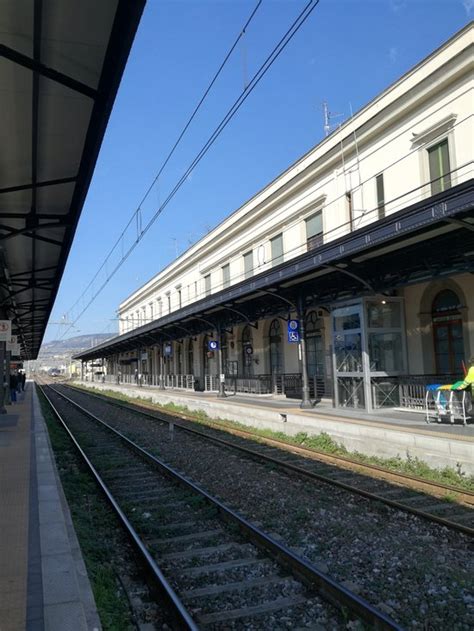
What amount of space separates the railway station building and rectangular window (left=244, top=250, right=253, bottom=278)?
8.29 feet

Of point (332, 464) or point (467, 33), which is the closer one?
point (332, 464)

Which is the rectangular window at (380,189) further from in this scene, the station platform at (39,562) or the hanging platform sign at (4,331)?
the station platform at (39,562)

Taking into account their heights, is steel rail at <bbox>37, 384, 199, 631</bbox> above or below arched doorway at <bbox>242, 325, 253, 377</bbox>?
below

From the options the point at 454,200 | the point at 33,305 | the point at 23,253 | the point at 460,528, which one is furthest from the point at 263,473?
the point at 33,305

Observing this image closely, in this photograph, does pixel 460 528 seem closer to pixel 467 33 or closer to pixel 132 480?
pixel 132 480

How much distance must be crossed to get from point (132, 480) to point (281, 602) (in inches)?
227

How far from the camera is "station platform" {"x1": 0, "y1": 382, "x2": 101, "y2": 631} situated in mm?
3645

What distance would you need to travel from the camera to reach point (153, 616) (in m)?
Result: 4.42

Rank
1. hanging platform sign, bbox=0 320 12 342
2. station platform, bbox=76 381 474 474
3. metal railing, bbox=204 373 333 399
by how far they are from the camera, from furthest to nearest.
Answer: metal railing, bbox=204 373 333 399, hanging platform sign, bbox=0 320 12 342, station platform, bbox=76 381 474 474

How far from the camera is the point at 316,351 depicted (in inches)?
883

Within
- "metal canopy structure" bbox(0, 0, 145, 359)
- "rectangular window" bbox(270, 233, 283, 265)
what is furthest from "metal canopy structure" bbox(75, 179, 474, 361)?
"metal canopy structure" bbox(0, 0, 145, 359)

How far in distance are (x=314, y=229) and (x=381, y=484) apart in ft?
49.3

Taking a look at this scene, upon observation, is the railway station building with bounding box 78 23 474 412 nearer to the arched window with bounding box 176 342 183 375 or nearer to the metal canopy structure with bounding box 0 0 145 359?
the metal canopy structure with bounding box 0 0 145 359

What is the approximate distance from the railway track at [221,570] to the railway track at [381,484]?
224cm
